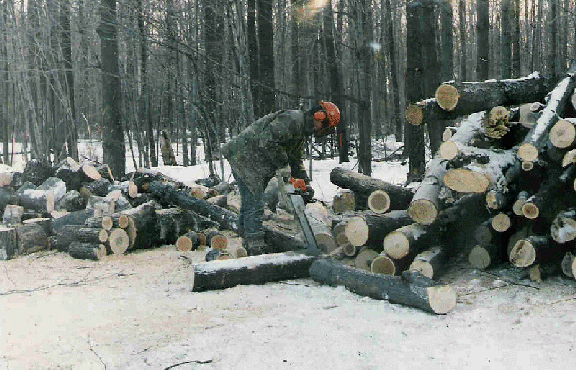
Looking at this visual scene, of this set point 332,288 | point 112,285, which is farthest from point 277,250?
point 112,285

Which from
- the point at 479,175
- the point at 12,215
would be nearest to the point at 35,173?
the point at 12,215

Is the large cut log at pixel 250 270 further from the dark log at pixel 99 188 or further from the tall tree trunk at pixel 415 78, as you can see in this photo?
the tall tree trunk at pixel 415 78

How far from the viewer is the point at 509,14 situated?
1446cm

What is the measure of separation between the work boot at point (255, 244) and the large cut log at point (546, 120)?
2.98 meters

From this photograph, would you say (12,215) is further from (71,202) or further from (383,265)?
(383,265)

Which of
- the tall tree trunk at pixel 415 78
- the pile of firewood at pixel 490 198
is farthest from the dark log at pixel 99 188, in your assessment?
the tall tree trunk at pixel 415 78

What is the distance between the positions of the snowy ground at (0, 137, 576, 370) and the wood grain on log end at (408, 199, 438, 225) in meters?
0.60

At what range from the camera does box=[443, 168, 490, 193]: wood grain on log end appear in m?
5.17

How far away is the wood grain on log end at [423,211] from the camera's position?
5.32m

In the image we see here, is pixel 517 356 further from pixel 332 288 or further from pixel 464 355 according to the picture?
pixel 332 288

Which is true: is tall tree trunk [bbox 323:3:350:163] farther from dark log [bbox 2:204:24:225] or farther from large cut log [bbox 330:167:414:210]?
dark log [bbox 2:204:24:225]

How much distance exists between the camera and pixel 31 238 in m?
7.58

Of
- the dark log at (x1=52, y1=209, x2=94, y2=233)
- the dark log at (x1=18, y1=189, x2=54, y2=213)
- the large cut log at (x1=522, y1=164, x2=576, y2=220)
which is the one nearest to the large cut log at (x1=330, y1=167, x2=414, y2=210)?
the large cut log at (x1=522, y1=164, x2=576, y2=220)

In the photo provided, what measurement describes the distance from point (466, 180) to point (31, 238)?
5.79 m
